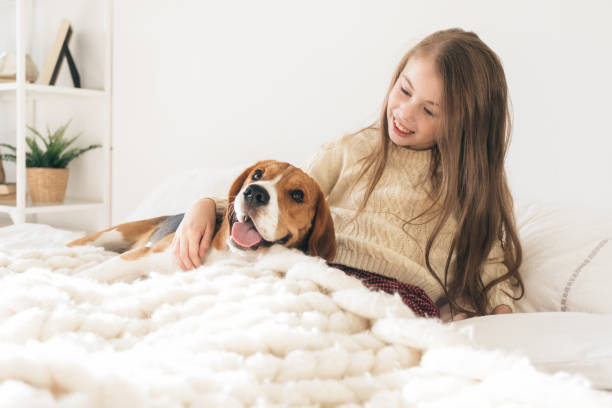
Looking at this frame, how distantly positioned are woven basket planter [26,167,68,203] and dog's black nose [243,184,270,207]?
2082 mm

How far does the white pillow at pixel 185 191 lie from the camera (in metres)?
1.66

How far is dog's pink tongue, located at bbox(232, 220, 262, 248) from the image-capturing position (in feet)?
3.33

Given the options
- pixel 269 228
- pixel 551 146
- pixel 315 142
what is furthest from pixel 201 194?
pixel 551 146

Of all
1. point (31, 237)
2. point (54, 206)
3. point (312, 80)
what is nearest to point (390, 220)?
point (312, 80)

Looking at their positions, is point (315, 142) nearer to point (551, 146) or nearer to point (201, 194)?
point (201, 194)

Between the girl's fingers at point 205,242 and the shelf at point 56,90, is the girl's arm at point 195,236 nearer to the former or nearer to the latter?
the girl's fingers at point 205,242

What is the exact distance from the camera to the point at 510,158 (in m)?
1.66

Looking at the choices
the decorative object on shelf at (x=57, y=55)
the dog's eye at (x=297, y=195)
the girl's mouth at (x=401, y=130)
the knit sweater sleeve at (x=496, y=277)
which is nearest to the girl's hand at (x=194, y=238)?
the dog's eye at (x=297, y=195)

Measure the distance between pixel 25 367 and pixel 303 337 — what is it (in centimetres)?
31

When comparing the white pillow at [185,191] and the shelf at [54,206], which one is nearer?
the white pillow at [185,191]

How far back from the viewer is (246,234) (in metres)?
1.02

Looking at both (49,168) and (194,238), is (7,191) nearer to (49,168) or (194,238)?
(49,168)

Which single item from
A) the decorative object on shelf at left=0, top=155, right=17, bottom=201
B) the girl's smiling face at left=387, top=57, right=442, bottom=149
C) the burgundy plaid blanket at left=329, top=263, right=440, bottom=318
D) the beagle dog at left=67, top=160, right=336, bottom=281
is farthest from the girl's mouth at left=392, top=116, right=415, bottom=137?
the decorative object on shelf at left=0, top=155, right=17, bottom=201

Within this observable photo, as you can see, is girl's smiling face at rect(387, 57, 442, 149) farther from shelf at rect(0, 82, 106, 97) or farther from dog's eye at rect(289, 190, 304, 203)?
shelf at rect(0, 82, 106, 97)
